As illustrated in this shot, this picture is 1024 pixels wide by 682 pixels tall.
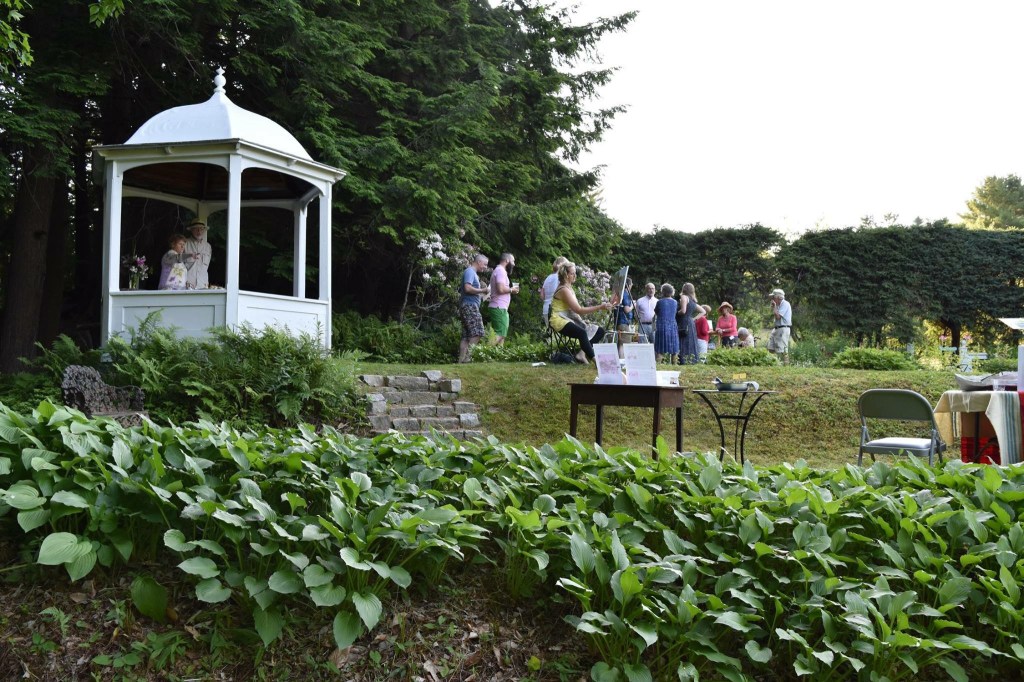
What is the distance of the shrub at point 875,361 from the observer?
498 inches

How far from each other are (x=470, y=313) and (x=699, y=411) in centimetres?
351

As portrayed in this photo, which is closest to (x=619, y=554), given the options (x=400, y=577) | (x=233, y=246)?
(x=400, y=577)

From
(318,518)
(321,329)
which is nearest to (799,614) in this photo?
(318,518)

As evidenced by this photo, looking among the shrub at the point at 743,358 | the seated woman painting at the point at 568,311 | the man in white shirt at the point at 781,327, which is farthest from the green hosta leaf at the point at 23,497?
the man in white shirt at the point at 781,327

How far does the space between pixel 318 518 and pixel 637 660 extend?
3.35 ft

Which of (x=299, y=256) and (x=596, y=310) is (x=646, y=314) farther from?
(x=299, y=256)

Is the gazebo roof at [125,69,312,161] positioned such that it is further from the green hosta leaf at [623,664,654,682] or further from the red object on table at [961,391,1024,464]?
the green hosta leaf at [623,664,654,682]

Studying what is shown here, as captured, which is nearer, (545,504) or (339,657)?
(339,657)

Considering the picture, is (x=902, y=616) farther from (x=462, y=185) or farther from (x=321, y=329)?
(x=462, y=185)

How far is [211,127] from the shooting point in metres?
8.87

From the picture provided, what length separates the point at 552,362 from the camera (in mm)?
11164

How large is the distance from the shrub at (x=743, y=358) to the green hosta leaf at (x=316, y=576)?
433 inches

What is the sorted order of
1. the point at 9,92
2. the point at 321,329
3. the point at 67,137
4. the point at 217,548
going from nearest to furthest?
the point at 217,548 < the point at 321,329 < the point at 9,92 < the point at 67,137

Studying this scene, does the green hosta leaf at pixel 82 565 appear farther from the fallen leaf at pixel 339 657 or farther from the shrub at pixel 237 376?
the shrub at pixel 237 376
